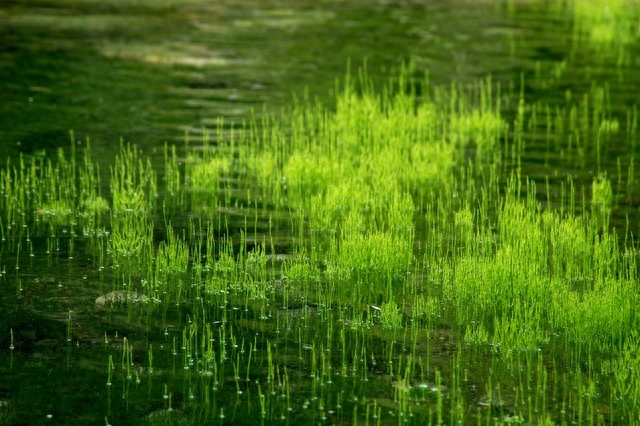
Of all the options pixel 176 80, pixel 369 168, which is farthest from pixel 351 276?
pixel 176 80

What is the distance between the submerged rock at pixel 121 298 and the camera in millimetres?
9257

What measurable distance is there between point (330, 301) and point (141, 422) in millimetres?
2626

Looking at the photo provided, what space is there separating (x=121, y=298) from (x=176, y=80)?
34.4 feet

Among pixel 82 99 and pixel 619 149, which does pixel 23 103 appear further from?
pixel 619 149

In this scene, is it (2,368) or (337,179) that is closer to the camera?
(2,368)

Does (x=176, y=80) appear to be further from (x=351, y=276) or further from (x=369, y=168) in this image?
(x=351, y=276)

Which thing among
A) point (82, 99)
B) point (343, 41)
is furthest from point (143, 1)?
point (82, 99)

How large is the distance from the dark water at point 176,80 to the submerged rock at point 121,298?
0.14 metres

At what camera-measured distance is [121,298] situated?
935cm

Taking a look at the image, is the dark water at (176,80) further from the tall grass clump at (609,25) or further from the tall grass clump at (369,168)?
the tall grass clump at (369,168)

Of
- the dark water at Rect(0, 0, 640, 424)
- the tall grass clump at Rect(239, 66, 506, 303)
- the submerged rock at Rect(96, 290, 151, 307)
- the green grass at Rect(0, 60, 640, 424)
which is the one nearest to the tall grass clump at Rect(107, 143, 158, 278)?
the green grass at Rect(0, 60, 640, 424)

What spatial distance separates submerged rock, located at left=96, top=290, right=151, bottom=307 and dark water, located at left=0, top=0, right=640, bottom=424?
0.14 metres

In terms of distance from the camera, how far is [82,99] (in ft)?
57.3

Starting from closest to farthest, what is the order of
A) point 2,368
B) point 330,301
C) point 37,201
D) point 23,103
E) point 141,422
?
point 141,422 < point 2,368 < point 330,301 < point 37,201 < point 23,103
